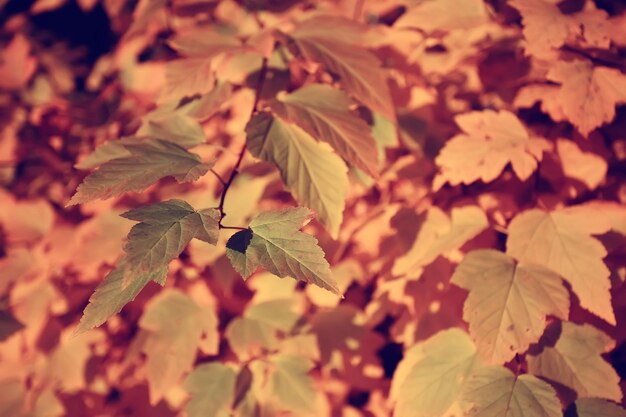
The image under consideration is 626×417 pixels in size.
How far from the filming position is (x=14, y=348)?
1450 mm

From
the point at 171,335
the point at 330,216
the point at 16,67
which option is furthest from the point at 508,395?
the point at 16,67

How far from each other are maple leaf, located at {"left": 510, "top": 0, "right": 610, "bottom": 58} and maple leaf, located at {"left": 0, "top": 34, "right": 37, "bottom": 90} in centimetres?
Result: 165

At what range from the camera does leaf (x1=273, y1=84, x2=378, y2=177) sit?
887mm

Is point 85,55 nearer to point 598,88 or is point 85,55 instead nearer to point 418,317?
point 418,317

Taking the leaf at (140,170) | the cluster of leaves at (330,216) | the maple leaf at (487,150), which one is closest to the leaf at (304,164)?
the cluster of leaves at (330,216)

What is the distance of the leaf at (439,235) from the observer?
40.1 inches

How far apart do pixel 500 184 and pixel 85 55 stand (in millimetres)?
1765

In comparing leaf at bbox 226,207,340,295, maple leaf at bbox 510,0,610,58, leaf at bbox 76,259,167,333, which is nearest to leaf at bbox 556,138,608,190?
maple leaf at bbox 510,0,610,58

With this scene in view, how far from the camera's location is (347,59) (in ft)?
3.36

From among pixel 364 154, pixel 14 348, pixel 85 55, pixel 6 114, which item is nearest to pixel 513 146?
pixel 364 154

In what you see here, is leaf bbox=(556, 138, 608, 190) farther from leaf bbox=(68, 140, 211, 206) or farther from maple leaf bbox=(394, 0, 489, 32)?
leaf bbox=(68, 140, 211, 206)

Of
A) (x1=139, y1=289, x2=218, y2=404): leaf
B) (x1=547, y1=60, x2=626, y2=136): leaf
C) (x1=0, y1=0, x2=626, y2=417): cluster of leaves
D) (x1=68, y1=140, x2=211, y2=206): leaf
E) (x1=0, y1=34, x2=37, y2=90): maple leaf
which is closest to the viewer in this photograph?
(x1=68, y1=140, x2=211, y2=206): leaf

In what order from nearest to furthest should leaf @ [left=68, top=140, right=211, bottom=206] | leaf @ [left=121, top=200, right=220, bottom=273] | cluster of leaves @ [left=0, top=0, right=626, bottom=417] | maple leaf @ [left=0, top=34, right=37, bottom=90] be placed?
leaf @ [left=121, top=200, right=220, bottom=273], leaf @ [left=68, top=140, right=211, bottom=206], cluster of leaves @ [left=0, top=0, right=626, bottom=417], maple leaf @ [left=0, top=34, right=37, bottom=90]

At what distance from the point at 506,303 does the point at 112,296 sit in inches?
26.2
